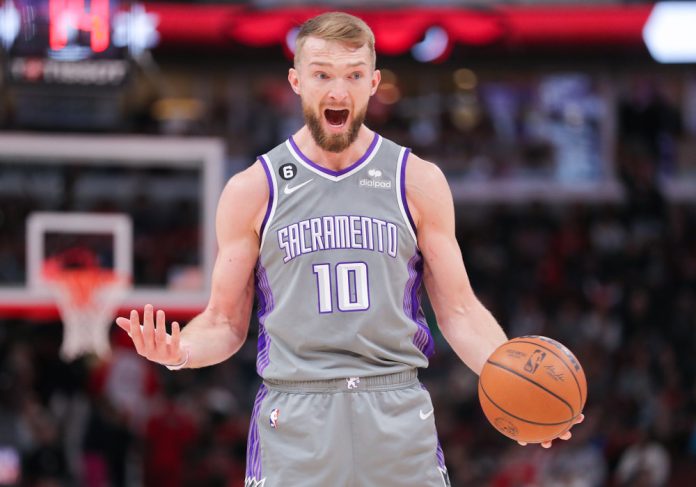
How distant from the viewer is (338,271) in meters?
4.15

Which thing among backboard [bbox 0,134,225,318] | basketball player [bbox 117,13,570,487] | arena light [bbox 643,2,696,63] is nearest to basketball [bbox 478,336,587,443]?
basketball player [bbox 117,13,570,487]

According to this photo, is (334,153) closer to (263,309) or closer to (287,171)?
(287,171)

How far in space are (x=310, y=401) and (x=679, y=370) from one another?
37.2 ft

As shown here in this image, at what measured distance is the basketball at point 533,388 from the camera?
407 cm

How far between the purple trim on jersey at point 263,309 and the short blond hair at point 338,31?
785 mm

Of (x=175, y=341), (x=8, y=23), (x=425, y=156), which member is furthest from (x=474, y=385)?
(x=175, y=341)

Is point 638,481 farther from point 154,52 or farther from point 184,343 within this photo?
point 184,343

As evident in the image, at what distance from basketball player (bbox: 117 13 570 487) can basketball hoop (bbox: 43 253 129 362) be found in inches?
260

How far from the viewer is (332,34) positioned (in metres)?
4.16

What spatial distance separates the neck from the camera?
430 centimetres

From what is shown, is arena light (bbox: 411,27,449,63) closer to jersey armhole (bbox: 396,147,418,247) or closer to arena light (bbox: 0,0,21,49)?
arena light (bbox: 0,0,21,49)

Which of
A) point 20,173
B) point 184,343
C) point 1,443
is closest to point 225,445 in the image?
point 1,443

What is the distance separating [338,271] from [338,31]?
2.76ft

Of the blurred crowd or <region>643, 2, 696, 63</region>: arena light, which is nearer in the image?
the blurred crowd
